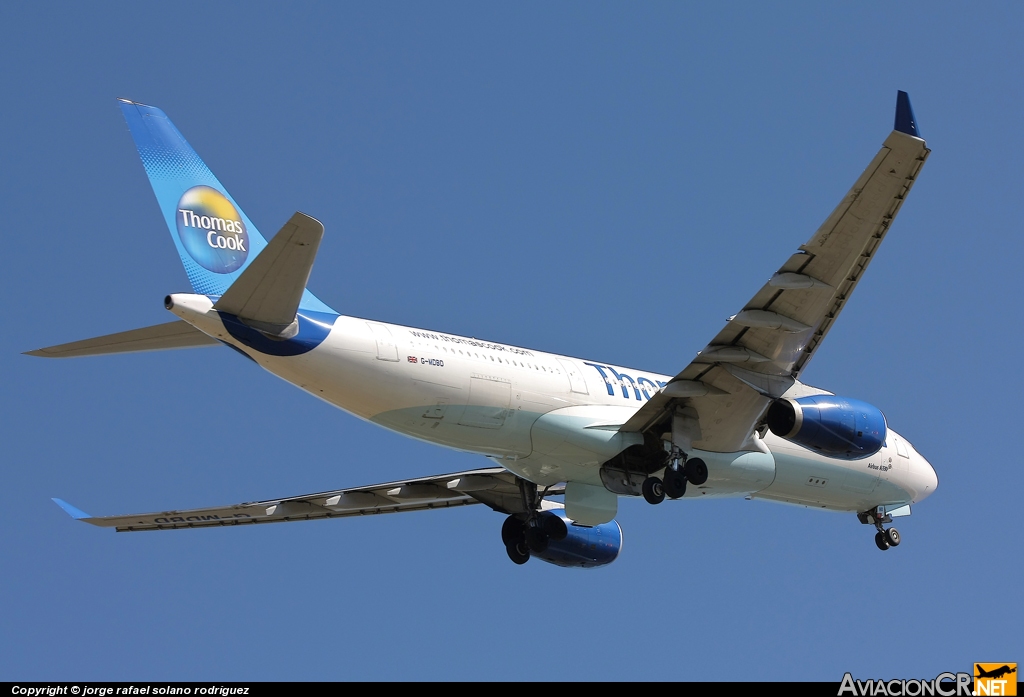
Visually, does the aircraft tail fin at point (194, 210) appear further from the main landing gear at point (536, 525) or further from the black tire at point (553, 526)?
the black tire at point (553, 526)

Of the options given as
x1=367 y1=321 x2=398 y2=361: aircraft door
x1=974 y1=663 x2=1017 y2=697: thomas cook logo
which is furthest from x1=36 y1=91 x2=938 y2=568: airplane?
x1=974 y1=663 x2=1017 y2=697: thomas cook logo

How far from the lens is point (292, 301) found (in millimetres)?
18000

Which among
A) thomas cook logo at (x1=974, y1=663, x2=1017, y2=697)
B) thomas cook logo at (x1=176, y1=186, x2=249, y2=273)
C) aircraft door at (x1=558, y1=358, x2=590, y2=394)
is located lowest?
thomas cook logo at (x1=974, y1=663, x2=1017, y2=697)

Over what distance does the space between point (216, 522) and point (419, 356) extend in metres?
7.95

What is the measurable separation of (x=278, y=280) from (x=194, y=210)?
3.21 meters

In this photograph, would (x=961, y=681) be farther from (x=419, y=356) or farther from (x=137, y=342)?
(x=137, y=342)

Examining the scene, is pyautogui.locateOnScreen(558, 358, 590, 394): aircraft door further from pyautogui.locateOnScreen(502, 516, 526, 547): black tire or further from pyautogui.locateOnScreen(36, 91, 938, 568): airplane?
pyautogui.locateOnScreen(502, 516, 526, 547): black tire

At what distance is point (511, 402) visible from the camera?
820 inches

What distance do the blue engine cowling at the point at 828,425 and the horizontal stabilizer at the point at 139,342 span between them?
9.87m

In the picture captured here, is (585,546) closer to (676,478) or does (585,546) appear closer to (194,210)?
(676,478)

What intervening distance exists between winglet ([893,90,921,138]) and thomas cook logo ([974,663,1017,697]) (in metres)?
8.86

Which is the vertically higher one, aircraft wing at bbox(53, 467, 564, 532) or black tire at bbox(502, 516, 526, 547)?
aircraft wing at bbox(53, 467, 564, 532)

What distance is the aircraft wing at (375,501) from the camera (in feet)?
81.5

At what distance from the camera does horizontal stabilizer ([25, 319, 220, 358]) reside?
56.3ft
